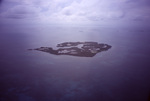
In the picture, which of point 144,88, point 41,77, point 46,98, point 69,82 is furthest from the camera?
point 41,77

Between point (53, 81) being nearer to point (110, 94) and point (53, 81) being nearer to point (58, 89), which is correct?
point (58, 89)

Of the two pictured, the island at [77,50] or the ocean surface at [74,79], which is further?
the island at [77,50]

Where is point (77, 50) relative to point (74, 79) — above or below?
above

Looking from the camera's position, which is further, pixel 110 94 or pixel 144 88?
pixel 144 88

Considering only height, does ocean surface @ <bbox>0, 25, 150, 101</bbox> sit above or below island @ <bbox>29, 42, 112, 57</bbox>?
below

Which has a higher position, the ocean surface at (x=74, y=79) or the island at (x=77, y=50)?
the island at (x=77, y=50)

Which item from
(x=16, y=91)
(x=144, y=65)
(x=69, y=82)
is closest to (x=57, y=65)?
(x=69, y=82)

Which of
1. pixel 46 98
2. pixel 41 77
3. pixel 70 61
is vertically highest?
pixel 70 61

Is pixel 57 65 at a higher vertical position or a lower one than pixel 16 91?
higher

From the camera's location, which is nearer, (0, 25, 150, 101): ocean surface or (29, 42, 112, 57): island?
(0, 25, 150, 101): ocean surface

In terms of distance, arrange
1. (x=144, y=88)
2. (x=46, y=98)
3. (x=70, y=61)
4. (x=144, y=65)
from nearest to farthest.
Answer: (x=46, y=98), (x=144, y=88), (x=144, y=65), (x=70, y=61)

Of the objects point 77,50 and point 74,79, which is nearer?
point 74,79
